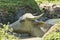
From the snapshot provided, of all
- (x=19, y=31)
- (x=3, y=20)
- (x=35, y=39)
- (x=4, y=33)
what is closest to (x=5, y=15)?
(x=3, y=20)

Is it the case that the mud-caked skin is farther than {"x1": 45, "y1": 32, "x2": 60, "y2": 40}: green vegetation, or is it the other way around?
the mud-caked skin

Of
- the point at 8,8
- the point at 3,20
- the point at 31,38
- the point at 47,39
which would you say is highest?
the point at 8,8

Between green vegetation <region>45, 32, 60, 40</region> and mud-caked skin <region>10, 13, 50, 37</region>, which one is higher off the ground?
mud-caked skin <region>10, 13, 50, 37</region>

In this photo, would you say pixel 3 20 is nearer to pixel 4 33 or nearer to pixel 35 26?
pixel 35 26

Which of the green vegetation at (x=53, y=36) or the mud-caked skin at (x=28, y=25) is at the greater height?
the mud-caked skin at (x=28, y=25)

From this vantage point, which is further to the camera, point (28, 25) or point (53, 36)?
point (28, 25)

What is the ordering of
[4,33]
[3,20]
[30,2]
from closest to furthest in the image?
[4,33], [3,20], [30,2]

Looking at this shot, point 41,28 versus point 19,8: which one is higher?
point 19,8

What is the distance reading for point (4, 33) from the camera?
5988 mm

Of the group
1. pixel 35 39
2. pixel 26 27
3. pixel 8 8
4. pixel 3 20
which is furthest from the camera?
pixel 8 8

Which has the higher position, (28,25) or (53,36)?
(28,25)

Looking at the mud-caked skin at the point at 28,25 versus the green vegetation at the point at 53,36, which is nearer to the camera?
the green vegetation at the point at 53,36

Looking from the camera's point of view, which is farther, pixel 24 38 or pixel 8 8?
pixel 8 8

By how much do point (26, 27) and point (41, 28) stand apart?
475 mm
